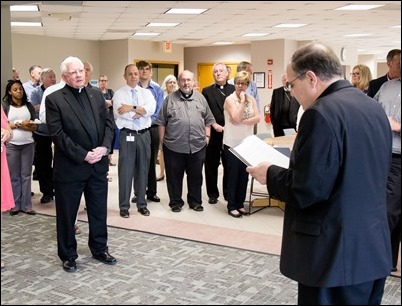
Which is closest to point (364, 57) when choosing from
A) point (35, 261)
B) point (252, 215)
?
point (252, 215)

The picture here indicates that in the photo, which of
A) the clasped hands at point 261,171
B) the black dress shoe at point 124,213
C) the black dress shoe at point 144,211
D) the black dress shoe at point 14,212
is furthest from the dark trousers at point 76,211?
the clasped hands at point 261,171

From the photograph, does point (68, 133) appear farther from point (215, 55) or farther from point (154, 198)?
point (215, 55)

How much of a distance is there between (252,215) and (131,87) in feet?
6.11

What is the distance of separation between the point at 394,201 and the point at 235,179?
3.31m

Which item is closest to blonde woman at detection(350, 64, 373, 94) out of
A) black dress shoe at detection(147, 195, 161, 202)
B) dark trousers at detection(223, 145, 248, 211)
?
dark trousers at detection(223, 145, 248, 211)

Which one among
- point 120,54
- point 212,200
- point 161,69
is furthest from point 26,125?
point 161,69

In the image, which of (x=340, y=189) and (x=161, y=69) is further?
(x=161, y=69)

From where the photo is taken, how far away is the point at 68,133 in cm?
345

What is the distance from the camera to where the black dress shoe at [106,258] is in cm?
365

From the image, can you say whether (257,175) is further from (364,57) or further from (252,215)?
(364,57)

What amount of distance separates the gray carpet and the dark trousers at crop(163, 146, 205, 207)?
→ 971mm

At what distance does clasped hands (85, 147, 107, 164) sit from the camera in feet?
11.3

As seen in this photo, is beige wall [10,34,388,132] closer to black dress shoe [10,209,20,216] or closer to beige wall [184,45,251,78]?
beige wall [184,45,251,78]

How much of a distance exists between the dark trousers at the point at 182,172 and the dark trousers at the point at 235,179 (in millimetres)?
324
